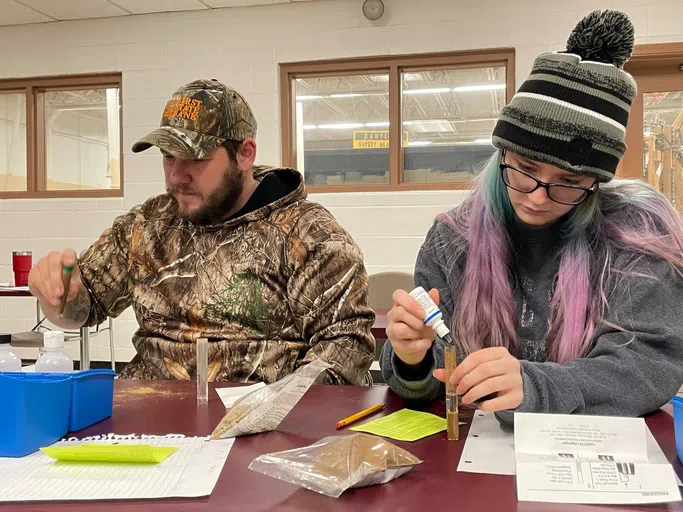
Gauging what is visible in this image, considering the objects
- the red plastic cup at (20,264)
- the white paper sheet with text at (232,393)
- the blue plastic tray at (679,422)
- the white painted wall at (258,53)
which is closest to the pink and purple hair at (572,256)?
the blue plastic tray at (679,422)

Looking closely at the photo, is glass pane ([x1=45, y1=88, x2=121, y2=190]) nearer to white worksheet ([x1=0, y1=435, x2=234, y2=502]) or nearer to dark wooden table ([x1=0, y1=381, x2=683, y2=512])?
dark wooden table ([x1=0, y1=381, x2=683, y2=512])

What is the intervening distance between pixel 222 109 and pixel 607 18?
935 millimetres

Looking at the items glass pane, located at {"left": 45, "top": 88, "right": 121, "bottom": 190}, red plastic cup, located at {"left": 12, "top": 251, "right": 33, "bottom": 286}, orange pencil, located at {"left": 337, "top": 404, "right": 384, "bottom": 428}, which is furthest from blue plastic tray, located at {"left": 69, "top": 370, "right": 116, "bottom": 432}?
Result: glass pane, located at {"left": 45, "top": 88, "right": 121, "bottom": 190}

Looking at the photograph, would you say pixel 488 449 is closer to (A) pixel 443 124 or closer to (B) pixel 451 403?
(B) pixel 451 403

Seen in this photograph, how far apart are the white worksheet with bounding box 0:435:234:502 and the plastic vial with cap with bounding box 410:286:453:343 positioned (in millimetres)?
334

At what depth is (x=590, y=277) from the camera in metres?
1.14

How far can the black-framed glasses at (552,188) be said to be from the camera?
1095 mm

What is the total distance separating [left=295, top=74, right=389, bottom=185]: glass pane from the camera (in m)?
4.40

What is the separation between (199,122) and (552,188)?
0.90 metres

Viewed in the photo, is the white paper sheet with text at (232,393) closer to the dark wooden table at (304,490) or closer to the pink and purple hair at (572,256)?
the dark wooden table at (304,490)

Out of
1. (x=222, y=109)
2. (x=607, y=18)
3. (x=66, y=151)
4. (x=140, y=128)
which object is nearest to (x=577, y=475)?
(x=607, y=18)

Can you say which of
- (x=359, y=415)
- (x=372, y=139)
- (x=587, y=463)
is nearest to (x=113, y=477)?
(x=359, y=415)

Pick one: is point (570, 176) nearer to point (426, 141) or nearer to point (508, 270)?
point (508, 270)

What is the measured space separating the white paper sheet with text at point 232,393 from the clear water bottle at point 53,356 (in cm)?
27
